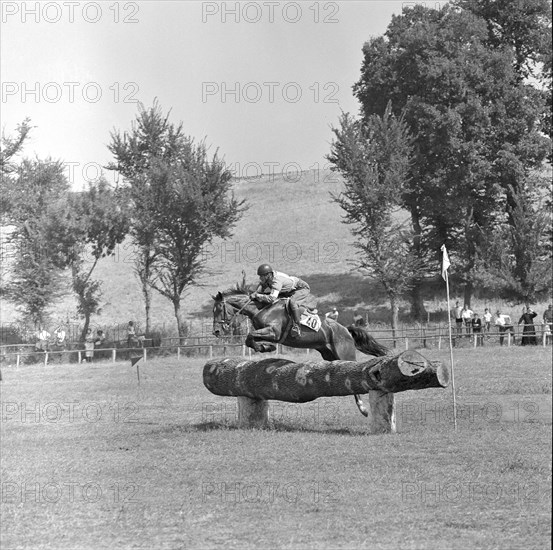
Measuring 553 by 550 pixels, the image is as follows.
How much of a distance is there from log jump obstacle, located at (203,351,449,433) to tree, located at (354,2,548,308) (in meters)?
24.6

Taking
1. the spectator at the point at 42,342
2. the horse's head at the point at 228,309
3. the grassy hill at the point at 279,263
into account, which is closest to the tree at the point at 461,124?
the grassy hill at the point at 279,263

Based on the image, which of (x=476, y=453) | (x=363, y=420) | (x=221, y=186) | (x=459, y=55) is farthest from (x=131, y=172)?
(x=476, y=453)

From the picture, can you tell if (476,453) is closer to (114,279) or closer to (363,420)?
(363,420)

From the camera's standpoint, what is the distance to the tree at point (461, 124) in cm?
4162

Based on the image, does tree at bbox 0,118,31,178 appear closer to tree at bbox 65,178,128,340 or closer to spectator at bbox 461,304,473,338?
tree at bbox 65,178,128,340

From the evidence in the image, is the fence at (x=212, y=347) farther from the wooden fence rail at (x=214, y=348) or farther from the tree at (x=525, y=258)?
the tree at (x=525, y=258)

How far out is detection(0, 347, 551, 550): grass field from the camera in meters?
8.84

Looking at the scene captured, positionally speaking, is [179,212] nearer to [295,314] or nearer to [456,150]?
[456,150]

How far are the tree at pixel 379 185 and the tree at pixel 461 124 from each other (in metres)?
1.54

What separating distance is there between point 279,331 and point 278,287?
2.58ft

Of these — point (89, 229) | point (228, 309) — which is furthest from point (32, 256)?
point (228, 309)

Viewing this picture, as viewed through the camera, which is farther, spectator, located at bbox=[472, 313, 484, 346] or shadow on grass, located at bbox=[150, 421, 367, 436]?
spectator, located at bbox=[472, 313, 484, 346]

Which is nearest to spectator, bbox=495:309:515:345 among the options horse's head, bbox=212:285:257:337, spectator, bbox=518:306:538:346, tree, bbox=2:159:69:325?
spectator, bbox=518:306:538:346

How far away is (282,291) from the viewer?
1758cm
